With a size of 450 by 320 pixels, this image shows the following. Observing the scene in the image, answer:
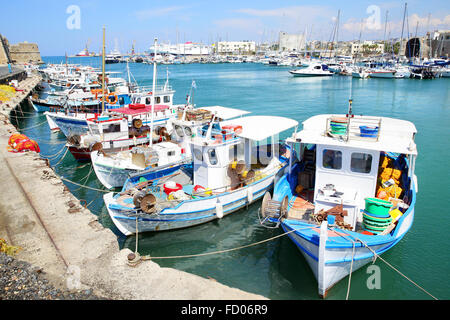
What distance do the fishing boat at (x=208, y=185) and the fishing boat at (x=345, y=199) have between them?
2118 mm

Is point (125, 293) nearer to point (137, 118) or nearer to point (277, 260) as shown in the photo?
point (277, 260)

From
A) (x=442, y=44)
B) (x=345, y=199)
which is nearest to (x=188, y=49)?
(x=442, y=44)

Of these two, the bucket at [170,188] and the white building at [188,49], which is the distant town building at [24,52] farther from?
the bucket at [170,188]

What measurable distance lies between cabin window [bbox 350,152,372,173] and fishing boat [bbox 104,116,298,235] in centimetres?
394

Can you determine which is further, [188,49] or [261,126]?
[188,49]

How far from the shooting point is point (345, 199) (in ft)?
33.0

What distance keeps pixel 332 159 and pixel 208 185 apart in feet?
17.5

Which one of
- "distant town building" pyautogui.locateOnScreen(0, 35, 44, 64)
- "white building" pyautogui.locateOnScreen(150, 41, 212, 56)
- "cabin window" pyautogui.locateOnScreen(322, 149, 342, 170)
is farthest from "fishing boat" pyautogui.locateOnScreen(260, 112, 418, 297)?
"white building" pyautogui.locateOnScreen(150, 41, 212, 56)

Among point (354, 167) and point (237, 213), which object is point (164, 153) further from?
point (354, 167)

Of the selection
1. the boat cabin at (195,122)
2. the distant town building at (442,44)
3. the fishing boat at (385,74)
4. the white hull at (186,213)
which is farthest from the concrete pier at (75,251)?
the distant town building at (442,44)

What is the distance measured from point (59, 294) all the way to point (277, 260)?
22.9 ft

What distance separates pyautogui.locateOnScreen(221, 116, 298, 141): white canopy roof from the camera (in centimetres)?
1354

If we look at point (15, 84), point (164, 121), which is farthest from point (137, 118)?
point (15, 84)

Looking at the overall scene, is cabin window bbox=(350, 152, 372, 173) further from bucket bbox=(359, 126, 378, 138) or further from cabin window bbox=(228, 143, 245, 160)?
cabin window bbox=(228, 143, 245, 160)
